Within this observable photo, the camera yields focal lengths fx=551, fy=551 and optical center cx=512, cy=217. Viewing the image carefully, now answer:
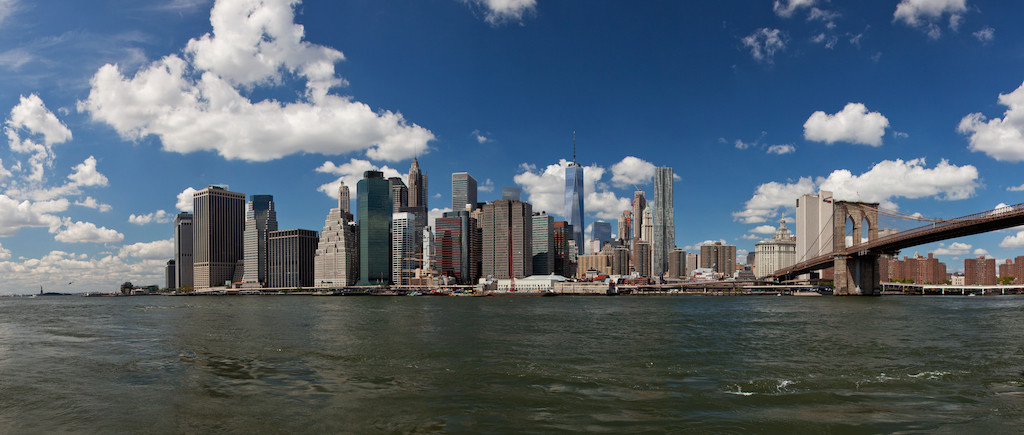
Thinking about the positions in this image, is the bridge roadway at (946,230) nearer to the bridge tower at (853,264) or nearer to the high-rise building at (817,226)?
the bridge tower at (853,264)

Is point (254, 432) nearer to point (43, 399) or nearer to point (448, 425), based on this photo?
point (448, 425)

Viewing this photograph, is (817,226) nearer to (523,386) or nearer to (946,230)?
(946,230)

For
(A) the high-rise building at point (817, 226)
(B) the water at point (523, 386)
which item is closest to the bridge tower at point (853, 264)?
(A) the high-rise building at point (817, 226)

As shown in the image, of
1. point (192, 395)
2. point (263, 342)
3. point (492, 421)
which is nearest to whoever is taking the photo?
point (492, 421)

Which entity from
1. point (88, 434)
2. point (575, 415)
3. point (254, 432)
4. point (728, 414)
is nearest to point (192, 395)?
point (88, 434)

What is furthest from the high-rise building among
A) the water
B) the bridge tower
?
the water

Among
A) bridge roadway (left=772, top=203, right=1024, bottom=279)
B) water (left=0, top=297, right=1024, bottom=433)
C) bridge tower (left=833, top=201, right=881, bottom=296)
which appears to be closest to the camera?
water (left=0, top=297, right=1024, bottom=433)

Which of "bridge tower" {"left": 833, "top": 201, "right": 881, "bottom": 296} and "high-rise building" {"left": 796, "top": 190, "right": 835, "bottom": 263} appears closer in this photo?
"bridge tower" {"left": 833, "top": 201, "right": 881, "bottom": 296}

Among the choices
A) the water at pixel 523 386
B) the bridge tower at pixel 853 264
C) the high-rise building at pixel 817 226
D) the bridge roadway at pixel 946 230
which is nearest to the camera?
the water at pixel 523 386

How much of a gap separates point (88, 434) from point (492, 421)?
34.7ft

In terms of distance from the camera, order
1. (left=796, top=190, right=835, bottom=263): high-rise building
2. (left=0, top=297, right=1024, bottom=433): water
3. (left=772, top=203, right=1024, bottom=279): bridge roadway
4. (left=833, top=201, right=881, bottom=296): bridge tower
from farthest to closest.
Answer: (left=796, top=190, right=835, bottom=263): high-rise building, (left=833, top=201, right=881, bottom=296): bridge tower, (left=772, top=203, right=1024, bottom=279): bridge roadway, (left=0, top=297, right=1024, bottom=433): water

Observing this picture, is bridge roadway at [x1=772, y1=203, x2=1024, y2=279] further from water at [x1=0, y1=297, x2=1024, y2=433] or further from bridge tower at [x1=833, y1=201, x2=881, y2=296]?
water at [x1=0, y1=297, x2=1024, y2=433]

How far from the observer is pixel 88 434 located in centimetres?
1442

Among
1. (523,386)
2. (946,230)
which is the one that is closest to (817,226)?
(946,230)
